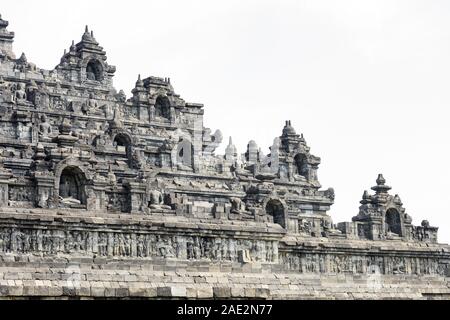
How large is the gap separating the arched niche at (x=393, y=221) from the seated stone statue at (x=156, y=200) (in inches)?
756

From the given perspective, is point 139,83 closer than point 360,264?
No

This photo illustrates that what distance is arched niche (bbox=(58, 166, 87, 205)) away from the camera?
4788cm

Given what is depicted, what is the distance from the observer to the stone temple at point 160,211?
1763 inches

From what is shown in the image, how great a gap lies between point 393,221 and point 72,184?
2457cm

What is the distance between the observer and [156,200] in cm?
5034

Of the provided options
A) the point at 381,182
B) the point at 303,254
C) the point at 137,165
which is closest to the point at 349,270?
the point at 303,254

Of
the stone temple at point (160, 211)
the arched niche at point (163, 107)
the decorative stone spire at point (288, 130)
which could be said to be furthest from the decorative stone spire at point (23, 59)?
the decorative stone spire at point (288, 130)

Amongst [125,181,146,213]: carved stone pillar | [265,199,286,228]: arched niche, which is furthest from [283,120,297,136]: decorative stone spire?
[125,181,146,213]: carved stone pillar

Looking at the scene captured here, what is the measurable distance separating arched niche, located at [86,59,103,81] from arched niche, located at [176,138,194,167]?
25.4 feet

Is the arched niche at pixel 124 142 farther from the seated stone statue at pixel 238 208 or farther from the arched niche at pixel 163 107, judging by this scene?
the seated stone statue at pixel 238 208

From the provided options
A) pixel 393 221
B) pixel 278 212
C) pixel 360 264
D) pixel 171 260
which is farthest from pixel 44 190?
pixel 393 221

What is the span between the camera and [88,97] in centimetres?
7006

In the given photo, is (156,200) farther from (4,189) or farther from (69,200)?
(4,189)
